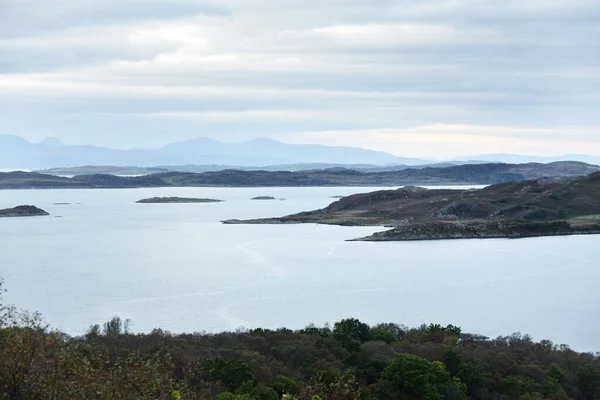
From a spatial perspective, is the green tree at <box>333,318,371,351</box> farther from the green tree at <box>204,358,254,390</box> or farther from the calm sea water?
the calm sea water

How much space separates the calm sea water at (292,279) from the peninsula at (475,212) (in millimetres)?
4935

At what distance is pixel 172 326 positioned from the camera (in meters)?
40.9

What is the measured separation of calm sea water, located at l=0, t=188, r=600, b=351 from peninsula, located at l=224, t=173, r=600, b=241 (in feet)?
16.2

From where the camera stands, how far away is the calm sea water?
144 ft

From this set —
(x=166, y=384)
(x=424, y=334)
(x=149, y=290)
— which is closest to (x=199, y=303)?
(x=149, y=290)

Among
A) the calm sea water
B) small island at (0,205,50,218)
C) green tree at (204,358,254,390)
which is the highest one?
green tree at (204,358,254,390)

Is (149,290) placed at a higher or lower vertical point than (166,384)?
lower

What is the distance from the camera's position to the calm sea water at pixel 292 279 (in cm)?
4400

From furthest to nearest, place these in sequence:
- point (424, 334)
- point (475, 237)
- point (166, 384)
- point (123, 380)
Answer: point (475, 237), point (424, 334), point (166, 384), point (123, 380)

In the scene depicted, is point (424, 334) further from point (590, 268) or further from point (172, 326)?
point (590, 268)

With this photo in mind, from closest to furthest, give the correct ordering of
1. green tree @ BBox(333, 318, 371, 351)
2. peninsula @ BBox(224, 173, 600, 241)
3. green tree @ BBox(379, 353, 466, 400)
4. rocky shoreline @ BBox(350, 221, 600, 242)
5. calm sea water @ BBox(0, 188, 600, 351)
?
green tree @ BBox(379, 353, 466, 400), green tree @ BBox(333, 318, 371, 351), calm sea water @ BBox(0, 188, 600, 351), rocky shoreline @ BBox(350, 221, 600, 242), peninsula @ BBox(224, 173, 600, 241)

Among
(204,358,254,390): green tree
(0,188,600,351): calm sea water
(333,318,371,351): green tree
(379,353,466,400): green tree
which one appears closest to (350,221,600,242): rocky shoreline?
(0,188,600,351): calm sea water

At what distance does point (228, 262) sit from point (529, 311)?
1172 inches

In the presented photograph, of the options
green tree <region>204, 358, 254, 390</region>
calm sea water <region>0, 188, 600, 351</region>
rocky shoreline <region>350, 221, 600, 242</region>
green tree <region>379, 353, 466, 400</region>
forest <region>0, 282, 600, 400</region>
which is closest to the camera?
forest <region>0, 282, 600, 400</region>
